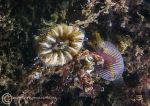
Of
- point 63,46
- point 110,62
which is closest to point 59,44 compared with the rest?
point 63,46

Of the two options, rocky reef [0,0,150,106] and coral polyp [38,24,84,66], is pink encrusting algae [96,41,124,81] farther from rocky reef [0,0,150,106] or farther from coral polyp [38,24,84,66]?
coral polyp [38,24,84,66]

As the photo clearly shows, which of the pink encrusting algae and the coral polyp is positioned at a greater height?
the coral polyp

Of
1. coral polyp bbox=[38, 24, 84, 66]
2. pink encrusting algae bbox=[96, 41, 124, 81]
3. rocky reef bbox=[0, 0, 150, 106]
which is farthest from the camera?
pink encrusting algae bbox=[96, 41, 124, 81]

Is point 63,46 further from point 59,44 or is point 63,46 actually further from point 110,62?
point 110,62

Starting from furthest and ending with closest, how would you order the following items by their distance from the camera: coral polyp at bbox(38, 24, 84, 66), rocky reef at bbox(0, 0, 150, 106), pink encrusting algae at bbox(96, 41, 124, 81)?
pink encrusting algae at bbox(96, 41, 124, 81)
rocky reef at bbox(0, 0, 150, 106)
coral polyp at bbox(38, 24, 84, 66)

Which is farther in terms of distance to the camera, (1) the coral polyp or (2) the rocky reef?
(2) the rocky reef


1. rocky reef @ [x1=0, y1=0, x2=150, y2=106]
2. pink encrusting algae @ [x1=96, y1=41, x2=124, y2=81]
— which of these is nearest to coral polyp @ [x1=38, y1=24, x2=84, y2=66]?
rocky reef @ [x1=0, y1=0, x2=150, y2=106]

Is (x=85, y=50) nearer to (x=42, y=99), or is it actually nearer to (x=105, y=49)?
(x=105, y=49)
